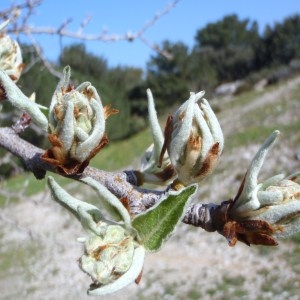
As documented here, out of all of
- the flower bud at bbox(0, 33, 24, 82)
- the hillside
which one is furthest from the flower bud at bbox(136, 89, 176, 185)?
the hillside

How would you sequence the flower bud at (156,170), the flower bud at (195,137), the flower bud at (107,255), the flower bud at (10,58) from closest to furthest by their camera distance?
the flower bud at (107,255) → the flower bud at (195,137) → the flower bud at (156,170) → the flower bud at (10,58)

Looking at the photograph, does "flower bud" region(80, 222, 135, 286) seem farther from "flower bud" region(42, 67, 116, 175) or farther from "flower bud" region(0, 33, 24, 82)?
"flower bud" region(0, 33, 24, 82)

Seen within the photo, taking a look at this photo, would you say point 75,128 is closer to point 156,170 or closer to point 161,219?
point 161,219

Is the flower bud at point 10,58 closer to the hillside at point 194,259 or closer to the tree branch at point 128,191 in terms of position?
the tree branch at point 128,191

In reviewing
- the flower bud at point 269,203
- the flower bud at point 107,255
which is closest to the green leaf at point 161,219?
the flower bud at point 107,255

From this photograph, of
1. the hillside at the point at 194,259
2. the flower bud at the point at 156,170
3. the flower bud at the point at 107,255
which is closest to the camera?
the flower bud at the point at 107,255

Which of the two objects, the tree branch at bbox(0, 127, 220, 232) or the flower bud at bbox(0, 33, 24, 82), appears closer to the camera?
the tree branch at bbox(0, 127, 220, 232)

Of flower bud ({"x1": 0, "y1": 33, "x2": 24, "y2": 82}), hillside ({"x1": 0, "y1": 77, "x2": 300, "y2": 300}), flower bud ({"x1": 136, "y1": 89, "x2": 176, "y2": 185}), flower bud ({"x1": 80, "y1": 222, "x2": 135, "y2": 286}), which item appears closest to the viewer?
flower bud ({"x1": 80, "y1": 222, "x2": 135, "y2": 286})
